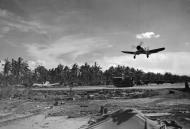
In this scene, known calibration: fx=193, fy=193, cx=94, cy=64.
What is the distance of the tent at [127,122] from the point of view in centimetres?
868

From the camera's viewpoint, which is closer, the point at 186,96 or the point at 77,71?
the point at 186,96

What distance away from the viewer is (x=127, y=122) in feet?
29.4

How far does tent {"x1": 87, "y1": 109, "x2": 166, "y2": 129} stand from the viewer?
28.5 ft

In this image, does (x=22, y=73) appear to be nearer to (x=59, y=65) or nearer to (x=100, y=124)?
(x=59, y=65)

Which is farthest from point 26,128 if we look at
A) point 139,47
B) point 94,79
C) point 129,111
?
point 94,79

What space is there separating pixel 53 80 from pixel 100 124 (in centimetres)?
10670

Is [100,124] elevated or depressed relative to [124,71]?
depressed

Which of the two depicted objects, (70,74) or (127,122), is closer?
(127,122)

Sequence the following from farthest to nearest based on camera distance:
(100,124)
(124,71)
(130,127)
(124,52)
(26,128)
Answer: (124,71), (124,52), (26,128), (100,124), (130,127)

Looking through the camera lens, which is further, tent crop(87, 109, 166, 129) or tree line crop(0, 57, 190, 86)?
tree line crop(0, 57, 190, 86)

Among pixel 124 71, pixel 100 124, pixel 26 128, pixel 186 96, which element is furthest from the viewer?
pixel 124 71

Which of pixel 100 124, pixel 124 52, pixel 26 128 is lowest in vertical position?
pixel 26 128

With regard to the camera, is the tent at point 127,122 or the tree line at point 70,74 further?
the tree line at point 70,74

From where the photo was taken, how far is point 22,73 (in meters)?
105
